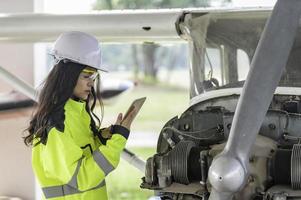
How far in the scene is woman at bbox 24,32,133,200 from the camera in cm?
230

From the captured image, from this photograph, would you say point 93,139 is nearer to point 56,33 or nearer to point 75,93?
point 75,93

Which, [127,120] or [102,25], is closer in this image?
[127,120]

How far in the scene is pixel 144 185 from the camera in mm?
2375

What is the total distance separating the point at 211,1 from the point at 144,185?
5132 millimetres

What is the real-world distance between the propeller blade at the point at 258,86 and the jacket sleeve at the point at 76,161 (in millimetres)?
481

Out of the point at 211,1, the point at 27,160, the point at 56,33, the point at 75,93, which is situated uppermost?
the point at 211,1

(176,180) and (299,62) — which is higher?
(299,62)

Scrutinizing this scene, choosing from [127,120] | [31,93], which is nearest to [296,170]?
[127,120]

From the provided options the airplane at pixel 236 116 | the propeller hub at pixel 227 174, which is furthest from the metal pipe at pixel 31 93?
the propeller hub at pixel 227 174

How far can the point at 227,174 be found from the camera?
1.88 m

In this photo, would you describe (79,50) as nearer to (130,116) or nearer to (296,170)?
(130,116)

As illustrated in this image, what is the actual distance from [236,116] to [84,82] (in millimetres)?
674

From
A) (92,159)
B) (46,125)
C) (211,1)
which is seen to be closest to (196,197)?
(92,159)

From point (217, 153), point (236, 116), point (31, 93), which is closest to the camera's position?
point (236, 116)
